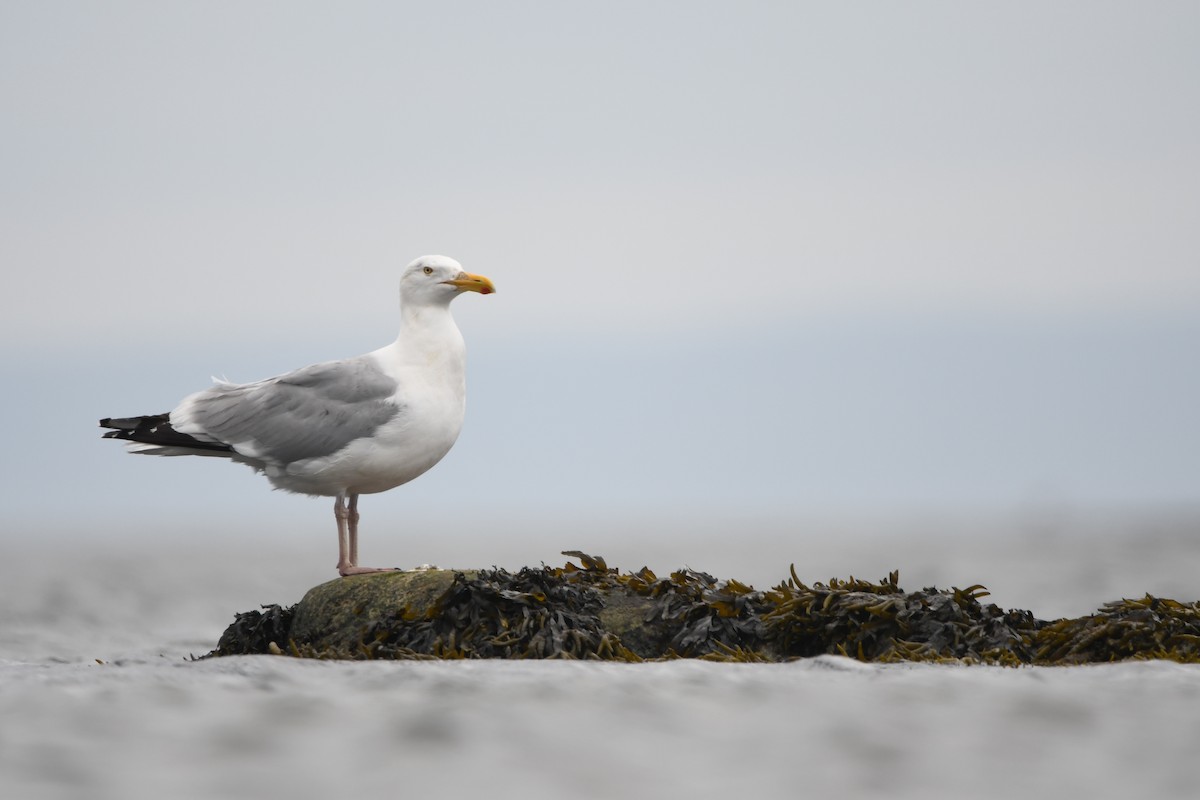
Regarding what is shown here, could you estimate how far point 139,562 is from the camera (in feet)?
117

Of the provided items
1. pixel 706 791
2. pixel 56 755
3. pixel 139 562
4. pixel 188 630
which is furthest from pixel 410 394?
pixel 139 562

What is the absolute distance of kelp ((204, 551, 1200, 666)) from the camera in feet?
21.9

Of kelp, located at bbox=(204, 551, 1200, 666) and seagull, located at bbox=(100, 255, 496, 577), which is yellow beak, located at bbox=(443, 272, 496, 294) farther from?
kelp, located at bbox=(204, 551, 1200, 666)

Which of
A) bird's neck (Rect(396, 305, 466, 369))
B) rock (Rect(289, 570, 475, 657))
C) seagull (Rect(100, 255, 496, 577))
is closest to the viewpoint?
rock (Rect(289, 570, 475, 657))

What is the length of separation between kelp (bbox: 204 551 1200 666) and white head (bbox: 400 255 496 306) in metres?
2.48

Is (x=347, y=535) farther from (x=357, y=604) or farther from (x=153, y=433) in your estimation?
(x=153, y=433)

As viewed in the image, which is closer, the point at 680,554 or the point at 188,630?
the point at 188,630

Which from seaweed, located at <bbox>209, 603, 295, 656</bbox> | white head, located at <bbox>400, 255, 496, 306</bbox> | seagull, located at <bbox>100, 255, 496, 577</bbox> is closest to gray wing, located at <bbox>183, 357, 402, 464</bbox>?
seagull, located at <bbox>100, 255, 496, 577</bbox>

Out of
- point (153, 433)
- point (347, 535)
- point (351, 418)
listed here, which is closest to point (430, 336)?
point (351, 418)

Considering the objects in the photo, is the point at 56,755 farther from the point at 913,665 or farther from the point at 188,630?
the point at 188,630

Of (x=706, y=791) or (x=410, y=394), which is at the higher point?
(x=410, y=394)

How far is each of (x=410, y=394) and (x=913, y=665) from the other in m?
4.14

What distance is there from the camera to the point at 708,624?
697cm

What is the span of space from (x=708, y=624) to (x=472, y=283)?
3.40m
